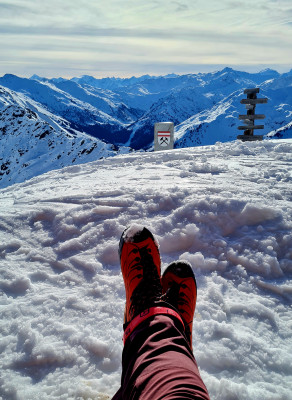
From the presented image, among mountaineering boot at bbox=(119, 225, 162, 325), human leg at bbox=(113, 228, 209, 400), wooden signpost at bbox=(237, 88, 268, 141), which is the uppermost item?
wooden signpost at bbox=(237, 88, 268, 141)

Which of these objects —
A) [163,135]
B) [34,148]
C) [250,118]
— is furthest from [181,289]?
[34,148]

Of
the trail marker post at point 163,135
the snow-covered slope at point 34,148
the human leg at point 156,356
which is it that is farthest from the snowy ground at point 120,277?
the snow-covered slope at point 34,148

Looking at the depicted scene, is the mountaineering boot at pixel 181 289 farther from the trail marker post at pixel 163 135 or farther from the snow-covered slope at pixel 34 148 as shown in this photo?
the snow-covered slope at pixel 34 148

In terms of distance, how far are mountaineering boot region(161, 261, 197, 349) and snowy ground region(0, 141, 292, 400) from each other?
137 millimetres

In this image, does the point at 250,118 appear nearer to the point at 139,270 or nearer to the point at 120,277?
the point at 120,277

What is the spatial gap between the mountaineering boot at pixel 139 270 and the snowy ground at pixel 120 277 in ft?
0.67

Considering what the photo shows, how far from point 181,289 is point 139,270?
0.33 m

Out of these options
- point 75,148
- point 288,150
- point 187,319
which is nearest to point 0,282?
point 187,319

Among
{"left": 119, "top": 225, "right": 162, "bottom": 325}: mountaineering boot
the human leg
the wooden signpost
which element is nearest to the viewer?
the human leg

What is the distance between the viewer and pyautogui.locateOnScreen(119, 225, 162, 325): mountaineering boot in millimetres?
1768

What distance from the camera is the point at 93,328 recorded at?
188 centimetres

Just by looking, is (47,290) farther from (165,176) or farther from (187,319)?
(165,176)

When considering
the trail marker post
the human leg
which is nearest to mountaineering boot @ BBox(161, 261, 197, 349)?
the human leg

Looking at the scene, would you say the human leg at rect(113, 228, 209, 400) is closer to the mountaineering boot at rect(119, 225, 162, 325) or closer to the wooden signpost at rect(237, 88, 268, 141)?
the mountaineering boot at rect(119, 225, 162, 325)
